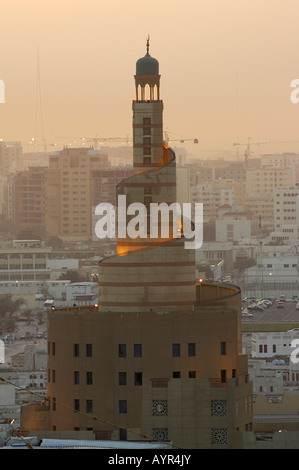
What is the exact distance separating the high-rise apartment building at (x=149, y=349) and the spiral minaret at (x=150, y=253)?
0.02m

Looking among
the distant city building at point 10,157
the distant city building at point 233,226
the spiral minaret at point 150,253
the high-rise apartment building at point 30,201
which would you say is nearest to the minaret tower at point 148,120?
the spiral minaret at point 150,253

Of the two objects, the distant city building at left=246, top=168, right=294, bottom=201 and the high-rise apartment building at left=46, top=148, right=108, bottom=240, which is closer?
the high-rise apartment building at left=46, top=148, right=108, bottom=240

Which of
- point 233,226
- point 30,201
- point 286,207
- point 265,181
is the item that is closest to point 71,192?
point 30,201

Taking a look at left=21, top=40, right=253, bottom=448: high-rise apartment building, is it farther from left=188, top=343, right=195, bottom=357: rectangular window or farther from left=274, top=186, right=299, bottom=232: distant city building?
left=274, top=186, right=299, bottom=232: distant city building

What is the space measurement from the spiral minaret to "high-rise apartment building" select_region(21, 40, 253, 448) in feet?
0.06

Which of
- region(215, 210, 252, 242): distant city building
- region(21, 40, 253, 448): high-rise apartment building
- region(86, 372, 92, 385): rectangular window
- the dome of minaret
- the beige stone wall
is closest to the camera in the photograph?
region(21, 40, 253, 448): high-rise apartment building

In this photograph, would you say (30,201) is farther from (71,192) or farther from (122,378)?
(122,378)

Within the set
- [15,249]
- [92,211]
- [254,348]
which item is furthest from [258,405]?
[92,211]

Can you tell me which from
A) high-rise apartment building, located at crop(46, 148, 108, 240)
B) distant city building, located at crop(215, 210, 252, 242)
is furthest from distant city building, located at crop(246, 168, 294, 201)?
high-rise apartment building, located at crop(46, 148, 108, 240)

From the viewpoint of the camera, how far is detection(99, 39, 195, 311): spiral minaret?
42250mm

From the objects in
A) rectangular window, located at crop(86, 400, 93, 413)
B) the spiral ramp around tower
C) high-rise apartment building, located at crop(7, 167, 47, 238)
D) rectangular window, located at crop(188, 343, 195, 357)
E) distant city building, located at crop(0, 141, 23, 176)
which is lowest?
rectangular window, located at crop(86, 400, 93, 413)

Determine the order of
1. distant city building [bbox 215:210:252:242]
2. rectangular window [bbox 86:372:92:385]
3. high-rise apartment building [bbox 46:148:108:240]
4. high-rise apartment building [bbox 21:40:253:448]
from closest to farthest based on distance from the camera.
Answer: high-rise apartment building [bbox 21:40:253:448] < rectangular window [bbox 86:372:92:385] < distant city building [bbox 215:210:252:242] < high-rise apartment building [bbox 46:148:108:240]
